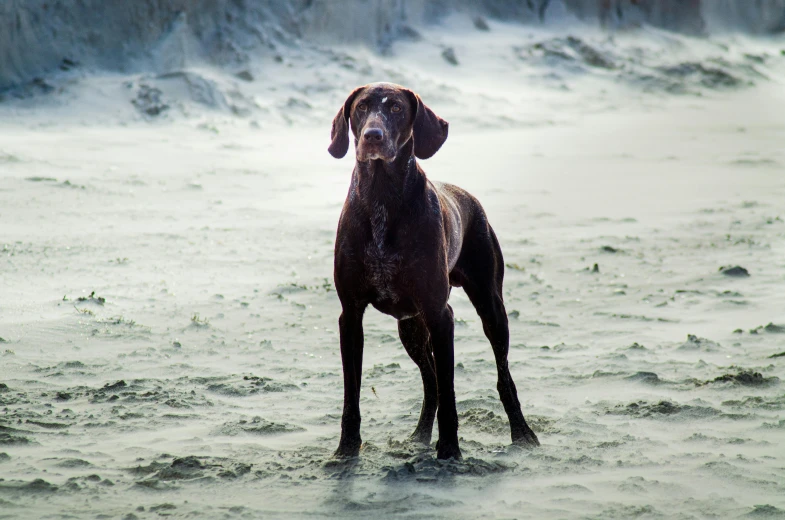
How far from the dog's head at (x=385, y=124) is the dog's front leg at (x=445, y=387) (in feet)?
2.61

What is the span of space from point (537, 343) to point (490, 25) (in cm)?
1813

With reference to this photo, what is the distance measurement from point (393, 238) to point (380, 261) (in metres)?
0.12

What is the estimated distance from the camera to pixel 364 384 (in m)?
5.90

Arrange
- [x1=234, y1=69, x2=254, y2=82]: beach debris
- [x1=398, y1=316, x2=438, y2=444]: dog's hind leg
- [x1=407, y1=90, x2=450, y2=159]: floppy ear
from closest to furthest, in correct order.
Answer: [x1=407, y1=90, x2=450, y2=159]: floppy ear → [x1=398, y1=316, x2=438, y2=444]: dog's hind leg → [x1=234, y1=69, x2=254, y2=82]: beach debris

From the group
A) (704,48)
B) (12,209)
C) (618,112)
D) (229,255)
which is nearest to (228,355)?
(229,255)

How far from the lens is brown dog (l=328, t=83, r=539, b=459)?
14.6 feet

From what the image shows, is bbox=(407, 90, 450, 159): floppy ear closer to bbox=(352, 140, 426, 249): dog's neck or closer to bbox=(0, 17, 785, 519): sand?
bbox=(352, 140, 426, 249): dog's neck

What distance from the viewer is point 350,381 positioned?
4.67 meters

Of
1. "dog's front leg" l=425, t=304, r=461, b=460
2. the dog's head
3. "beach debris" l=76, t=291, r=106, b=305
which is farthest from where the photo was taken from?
"beach debris" l=76, t=291, r=106, b=305

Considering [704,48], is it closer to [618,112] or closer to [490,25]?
[490,25]

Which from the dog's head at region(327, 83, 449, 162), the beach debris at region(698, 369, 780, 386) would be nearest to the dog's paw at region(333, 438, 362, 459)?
the dog's head at region(327, 83, 449, 162)

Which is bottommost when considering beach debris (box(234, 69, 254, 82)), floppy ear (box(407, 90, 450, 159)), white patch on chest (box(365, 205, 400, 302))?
white patch on chest (box(365, 205, 400, 302))

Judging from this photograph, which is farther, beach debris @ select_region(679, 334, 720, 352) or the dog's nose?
beach debris @ select_region(679, 334, 720, 352)

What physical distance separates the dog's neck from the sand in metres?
1.15
